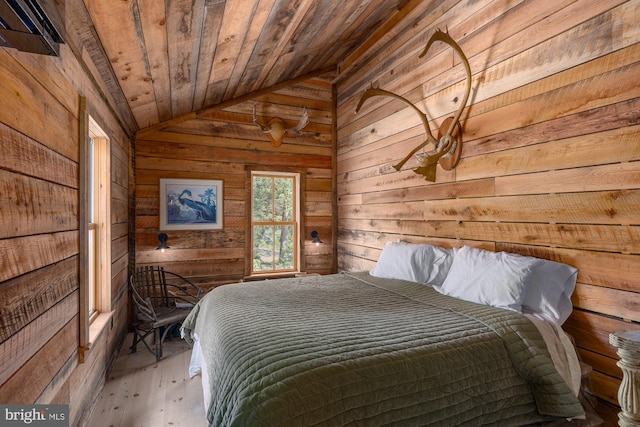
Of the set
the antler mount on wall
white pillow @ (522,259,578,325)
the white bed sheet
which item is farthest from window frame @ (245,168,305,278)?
the white bed sheet

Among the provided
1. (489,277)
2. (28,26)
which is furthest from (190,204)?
(489,277)

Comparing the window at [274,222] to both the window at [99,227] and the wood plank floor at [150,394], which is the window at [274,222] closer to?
the wood plank floor at [150,394]

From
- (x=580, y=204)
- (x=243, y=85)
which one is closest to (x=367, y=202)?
(x=243, y=85)

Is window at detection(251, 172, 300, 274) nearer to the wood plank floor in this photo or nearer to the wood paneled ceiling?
the wood paneled ceiling

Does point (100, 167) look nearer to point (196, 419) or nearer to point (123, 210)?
point (123, 210)

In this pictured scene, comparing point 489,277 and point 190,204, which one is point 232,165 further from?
point 489,277

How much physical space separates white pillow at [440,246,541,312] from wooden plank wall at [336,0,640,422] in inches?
8.1

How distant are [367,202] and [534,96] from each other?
7.18 ft

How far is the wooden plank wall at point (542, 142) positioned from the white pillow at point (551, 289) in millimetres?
63

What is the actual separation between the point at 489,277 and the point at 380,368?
119 cm

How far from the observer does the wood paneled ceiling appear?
72.7 inches

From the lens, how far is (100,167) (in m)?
2.73

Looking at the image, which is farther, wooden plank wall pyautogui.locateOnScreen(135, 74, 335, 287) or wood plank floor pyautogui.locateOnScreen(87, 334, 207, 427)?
wooden plank wall pyautogui.locateOnScreen(135, 74, 335, 287)

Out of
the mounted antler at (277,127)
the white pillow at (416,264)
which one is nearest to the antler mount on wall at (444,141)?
the white pillow at (416,264)
